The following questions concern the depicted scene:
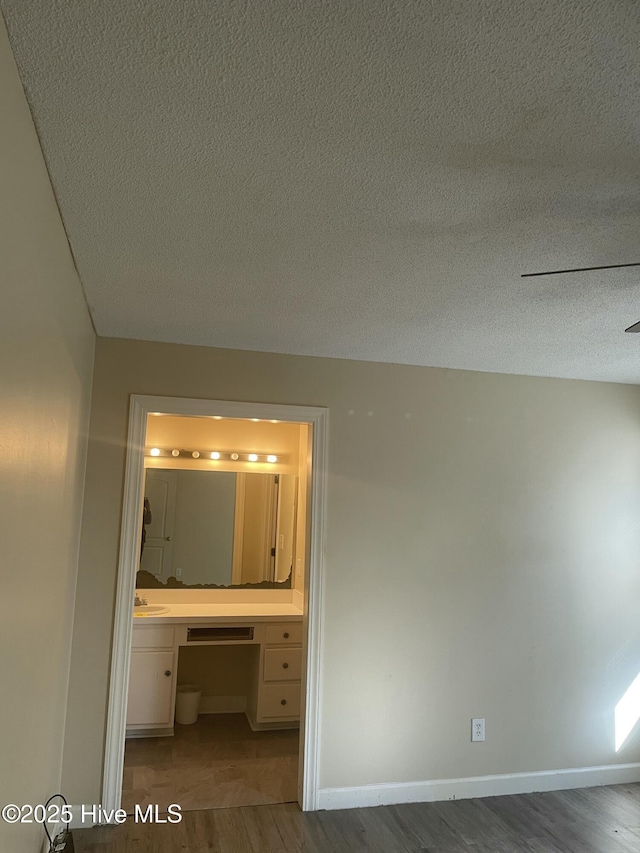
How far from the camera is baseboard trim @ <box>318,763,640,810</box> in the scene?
10.8ft

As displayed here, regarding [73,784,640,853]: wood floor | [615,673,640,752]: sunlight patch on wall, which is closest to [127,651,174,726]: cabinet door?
[73,784,640,853]: wood floor

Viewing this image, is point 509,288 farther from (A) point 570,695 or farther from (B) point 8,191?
(A) point 570,695

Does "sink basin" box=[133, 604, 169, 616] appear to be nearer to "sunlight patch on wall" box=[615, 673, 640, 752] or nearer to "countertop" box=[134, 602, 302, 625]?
"countertop" box=[134, 602, 302, 625]

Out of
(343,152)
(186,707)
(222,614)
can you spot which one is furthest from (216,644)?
(343,152)

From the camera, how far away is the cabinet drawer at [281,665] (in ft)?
14.6

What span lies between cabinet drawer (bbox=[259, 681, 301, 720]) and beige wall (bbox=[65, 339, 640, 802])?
1.19 m

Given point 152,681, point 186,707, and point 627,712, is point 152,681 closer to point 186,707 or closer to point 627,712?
point 186,707

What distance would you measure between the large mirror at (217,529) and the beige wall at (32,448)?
2123mm

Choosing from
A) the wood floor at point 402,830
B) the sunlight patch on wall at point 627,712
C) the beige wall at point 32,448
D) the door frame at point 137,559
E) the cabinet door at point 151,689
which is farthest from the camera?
the cabinet door at point 151,689

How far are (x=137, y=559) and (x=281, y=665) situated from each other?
1693mm

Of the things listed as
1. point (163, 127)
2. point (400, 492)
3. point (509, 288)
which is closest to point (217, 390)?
point (400, 492)

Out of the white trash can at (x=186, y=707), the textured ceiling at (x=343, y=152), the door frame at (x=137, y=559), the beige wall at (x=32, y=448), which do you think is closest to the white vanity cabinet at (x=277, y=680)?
the white trash can at (x=186, y=707)

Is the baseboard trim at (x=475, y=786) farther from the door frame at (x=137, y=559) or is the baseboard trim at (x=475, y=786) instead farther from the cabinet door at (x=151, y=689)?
the cabinet door at (x=151, y=689)

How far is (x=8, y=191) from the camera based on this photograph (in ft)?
4.42
